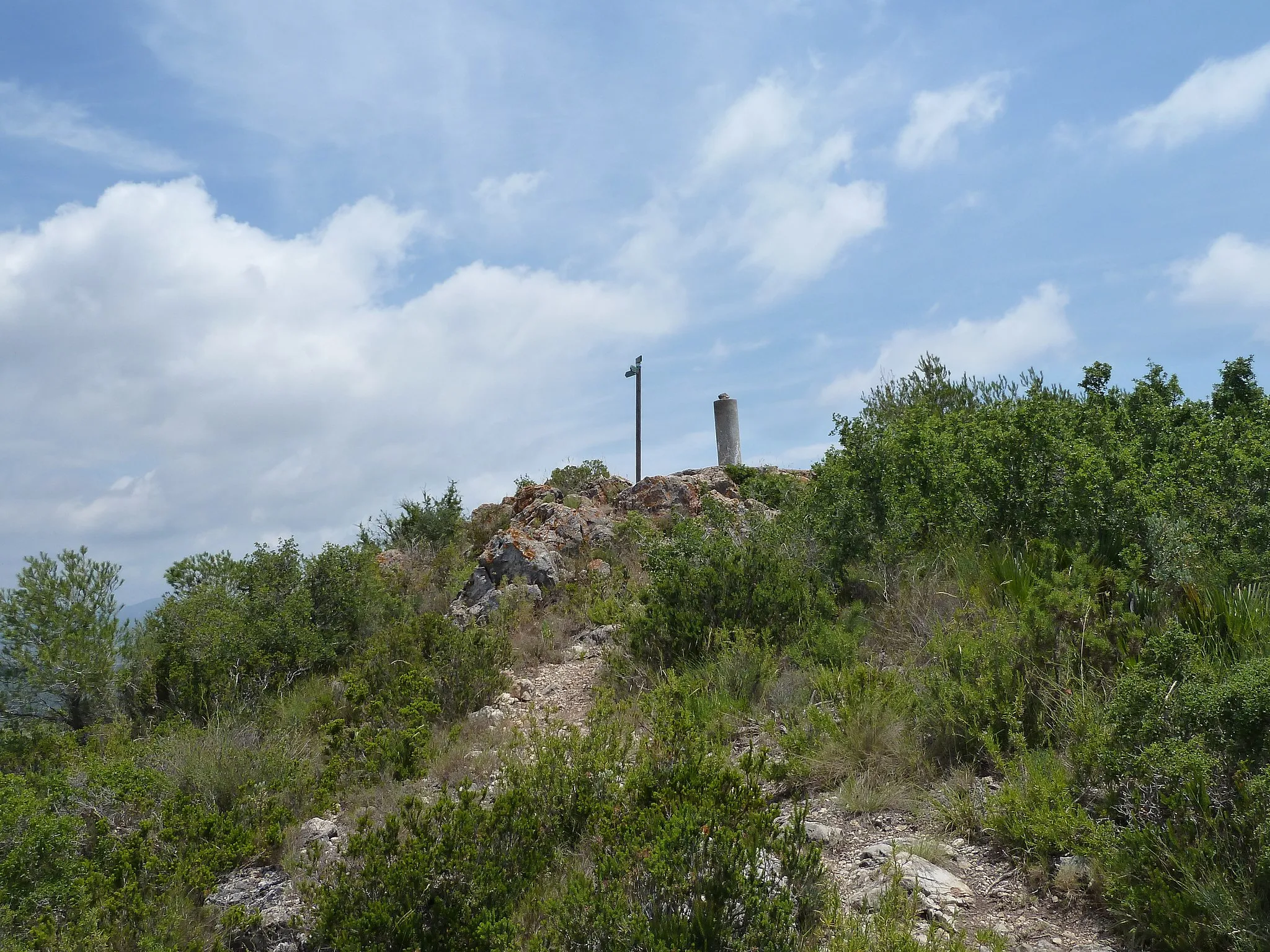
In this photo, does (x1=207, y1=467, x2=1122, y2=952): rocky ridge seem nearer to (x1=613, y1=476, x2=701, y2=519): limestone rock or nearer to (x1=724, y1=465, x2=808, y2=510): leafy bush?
(x1=724, y1=465, x2=808, y2=510): leafy bush

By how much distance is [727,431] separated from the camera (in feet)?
64.4

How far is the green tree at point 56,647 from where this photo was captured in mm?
10180

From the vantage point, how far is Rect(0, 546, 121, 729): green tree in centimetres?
1018

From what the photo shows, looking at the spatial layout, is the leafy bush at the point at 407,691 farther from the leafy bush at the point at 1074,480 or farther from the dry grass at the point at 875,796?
the leafy bush at the point at 1074,480

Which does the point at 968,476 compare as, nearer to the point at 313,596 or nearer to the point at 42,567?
the point at 313,596

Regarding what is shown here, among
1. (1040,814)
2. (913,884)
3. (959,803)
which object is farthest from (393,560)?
(1040,814)

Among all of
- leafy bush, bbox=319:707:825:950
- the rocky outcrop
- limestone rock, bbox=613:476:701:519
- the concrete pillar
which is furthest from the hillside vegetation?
the concrete pillar

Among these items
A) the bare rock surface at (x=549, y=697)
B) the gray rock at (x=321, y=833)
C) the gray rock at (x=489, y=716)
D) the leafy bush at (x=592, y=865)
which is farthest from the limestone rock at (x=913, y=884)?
the gray rock at (x=489, y=716)

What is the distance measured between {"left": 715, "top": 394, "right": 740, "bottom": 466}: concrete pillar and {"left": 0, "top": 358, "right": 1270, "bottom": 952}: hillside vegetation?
8.60 metres

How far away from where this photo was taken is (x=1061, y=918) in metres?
3.70

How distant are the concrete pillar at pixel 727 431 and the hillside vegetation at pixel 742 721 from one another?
8598 mm

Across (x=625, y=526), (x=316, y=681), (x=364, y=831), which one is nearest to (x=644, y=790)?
(x=364, y=831)

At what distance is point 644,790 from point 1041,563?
4001mm

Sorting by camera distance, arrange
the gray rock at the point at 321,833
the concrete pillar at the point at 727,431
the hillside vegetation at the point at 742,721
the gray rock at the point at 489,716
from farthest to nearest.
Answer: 1. the concrete pillar at the point at 727,431
2. the gray rock at the point at 489,716
3. the gray rock at the point at 321,833
4. the hillside vegetation at the point at 742,721
